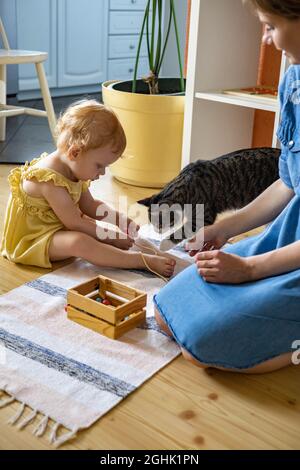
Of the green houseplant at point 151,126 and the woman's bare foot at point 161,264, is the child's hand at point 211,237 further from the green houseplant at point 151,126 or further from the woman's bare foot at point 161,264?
the green houseplant at point 151,126

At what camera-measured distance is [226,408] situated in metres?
0.96

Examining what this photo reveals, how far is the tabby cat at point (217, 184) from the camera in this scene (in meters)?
1.65

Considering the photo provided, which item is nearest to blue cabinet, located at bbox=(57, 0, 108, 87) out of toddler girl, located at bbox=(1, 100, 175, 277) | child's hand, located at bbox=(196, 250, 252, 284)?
toddler girl, located at bbox=(1, 100, 175, 277)

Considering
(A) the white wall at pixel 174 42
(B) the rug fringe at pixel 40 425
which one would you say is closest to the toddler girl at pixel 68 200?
(B) the rug fringe at pixel 40 425

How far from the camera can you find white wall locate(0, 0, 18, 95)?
330cm

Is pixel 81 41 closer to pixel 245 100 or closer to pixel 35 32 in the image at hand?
pixel 35 32

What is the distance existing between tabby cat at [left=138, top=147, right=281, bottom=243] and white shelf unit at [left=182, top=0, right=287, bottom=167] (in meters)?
0.14

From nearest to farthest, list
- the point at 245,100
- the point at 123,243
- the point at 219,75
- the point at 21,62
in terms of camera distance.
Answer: the point at 123,243 → the point at 245,100 → the point at 219,75 → the point at 21,62

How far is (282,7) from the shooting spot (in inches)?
33.2

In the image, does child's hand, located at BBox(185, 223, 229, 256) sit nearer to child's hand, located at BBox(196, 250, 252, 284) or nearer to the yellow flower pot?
child's hand, located at BBox(196, 250, 252, 284)

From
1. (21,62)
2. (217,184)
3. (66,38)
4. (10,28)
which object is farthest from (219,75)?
(66,38)

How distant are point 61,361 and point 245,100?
1.13 meters

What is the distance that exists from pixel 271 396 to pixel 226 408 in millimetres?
95
